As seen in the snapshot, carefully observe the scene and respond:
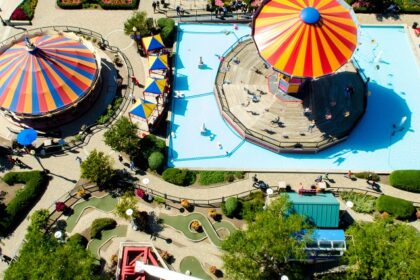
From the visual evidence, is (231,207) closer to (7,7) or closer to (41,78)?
(41,78)

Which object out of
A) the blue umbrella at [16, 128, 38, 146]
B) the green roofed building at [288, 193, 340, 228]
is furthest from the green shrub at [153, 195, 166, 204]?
the blue umbrella at [16, 128, 38, 146]

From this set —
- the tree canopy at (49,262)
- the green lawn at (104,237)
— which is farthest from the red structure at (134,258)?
the green lawn at (104,237)

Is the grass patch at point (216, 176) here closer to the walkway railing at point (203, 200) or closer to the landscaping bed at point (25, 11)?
the walkway railing at point (203, 200)

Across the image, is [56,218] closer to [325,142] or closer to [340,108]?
[325,142]

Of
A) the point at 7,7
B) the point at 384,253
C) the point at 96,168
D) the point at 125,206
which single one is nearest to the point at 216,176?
the point at 125,206

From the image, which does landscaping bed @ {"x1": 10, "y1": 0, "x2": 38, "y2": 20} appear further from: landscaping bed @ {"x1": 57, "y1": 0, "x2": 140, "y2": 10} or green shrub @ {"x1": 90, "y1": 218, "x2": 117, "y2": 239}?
green shrub @ {"x1": 90, "y1": 218, "x2": 117, "y2": 239}

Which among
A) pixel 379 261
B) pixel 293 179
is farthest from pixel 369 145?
pixel 379 261
